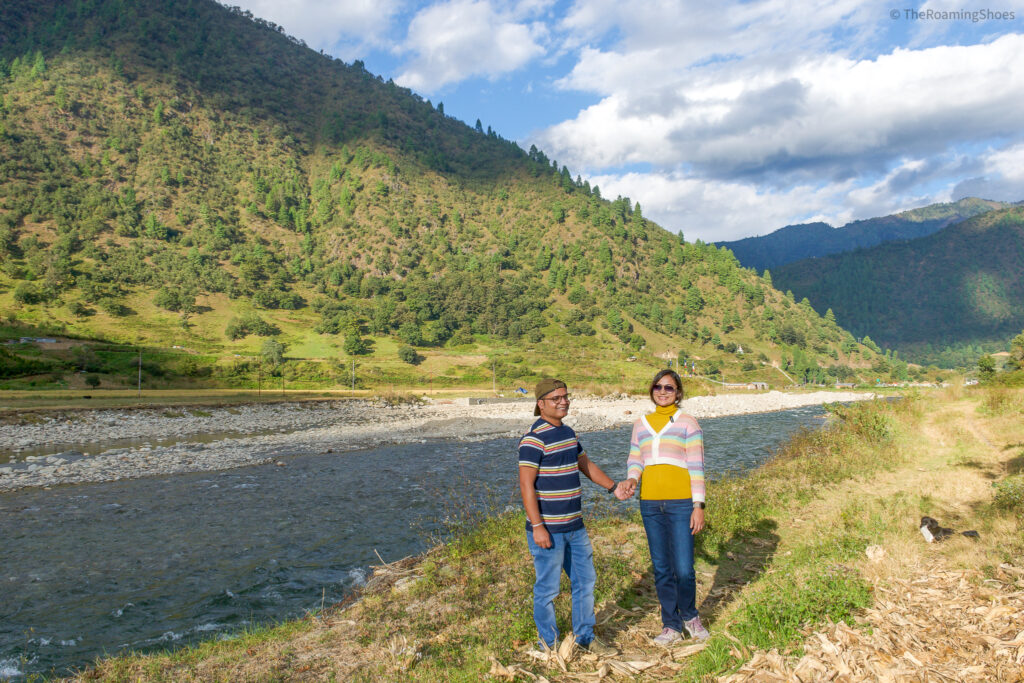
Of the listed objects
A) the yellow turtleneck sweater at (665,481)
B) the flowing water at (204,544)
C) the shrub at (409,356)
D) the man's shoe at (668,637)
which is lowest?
the flowing water at (204,544)

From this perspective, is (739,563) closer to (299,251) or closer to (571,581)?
(571,581)

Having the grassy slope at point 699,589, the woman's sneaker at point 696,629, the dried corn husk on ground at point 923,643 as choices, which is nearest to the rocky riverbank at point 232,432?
the grassy slope at point 699,589

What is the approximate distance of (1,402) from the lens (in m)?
36.9

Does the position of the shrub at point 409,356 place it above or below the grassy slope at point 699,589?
above

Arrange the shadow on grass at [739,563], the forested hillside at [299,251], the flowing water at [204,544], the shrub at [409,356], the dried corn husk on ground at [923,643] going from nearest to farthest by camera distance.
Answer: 1. the dried corn husk on ground at [923,643]
2. the shadow on grass at [739,563]
3. the flowing water at [204,544]
4. the shrub at [409,356]
5. the forested hillside at [299,251]

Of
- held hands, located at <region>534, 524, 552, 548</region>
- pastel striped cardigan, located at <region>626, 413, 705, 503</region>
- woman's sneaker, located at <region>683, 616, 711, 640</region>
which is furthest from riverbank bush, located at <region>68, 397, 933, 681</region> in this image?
pastel striped cardigan, located at <region>626, 413, 705, 503</region>

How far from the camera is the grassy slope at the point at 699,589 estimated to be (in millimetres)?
4949

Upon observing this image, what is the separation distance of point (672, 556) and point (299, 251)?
154292 mm

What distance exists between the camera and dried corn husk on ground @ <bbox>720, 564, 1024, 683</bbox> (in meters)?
3.80

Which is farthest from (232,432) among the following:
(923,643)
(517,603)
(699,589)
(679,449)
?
(923,643)

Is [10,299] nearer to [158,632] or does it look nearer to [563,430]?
[158,632]

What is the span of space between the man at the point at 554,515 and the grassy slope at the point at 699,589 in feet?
1.14

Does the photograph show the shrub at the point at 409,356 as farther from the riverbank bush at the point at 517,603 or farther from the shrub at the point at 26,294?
the riverbank bush at the point at 517,603

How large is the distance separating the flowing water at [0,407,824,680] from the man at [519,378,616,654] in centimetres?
551
